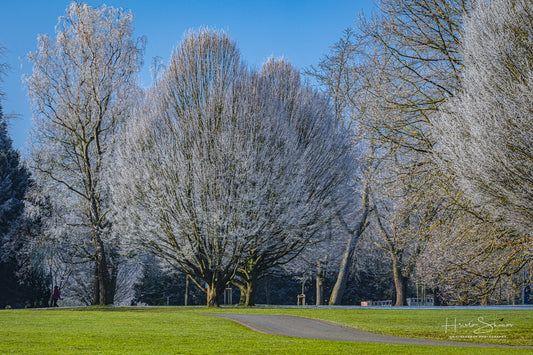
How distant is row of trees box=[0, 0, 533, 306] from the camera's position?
11.8 meters

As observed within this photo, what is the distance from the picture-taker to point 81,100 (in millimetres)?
28844

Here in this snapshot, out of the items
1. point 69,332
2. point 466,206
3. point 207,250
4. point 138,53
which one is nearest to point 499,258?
point 466,206

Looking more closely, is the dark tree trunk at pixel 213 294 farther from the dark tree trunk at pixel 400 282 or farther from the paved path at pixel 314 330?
the dark tree trunk at pixel 400 282

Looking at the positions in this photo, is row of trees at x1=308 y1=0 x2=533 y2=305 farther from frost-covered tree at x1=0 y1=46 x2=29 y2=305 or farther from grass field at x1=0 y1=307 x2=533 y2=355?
frost-covered tree at x1=0 y1=46 x2=29 y2=305

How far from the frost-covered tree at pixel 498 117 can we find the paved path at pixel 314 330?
3.76 meters

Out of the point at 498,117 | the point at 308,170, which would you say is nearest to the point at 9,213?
the point at 308,170

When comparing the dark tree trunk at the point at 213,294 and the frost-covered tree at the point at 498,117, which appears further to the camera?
the dark tree trunk at the point at 213,294

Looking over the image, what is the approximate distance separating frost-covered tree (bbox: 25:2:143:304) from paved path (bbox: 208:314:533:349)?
13.2 m

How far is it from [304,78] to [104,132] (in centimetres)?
1205
